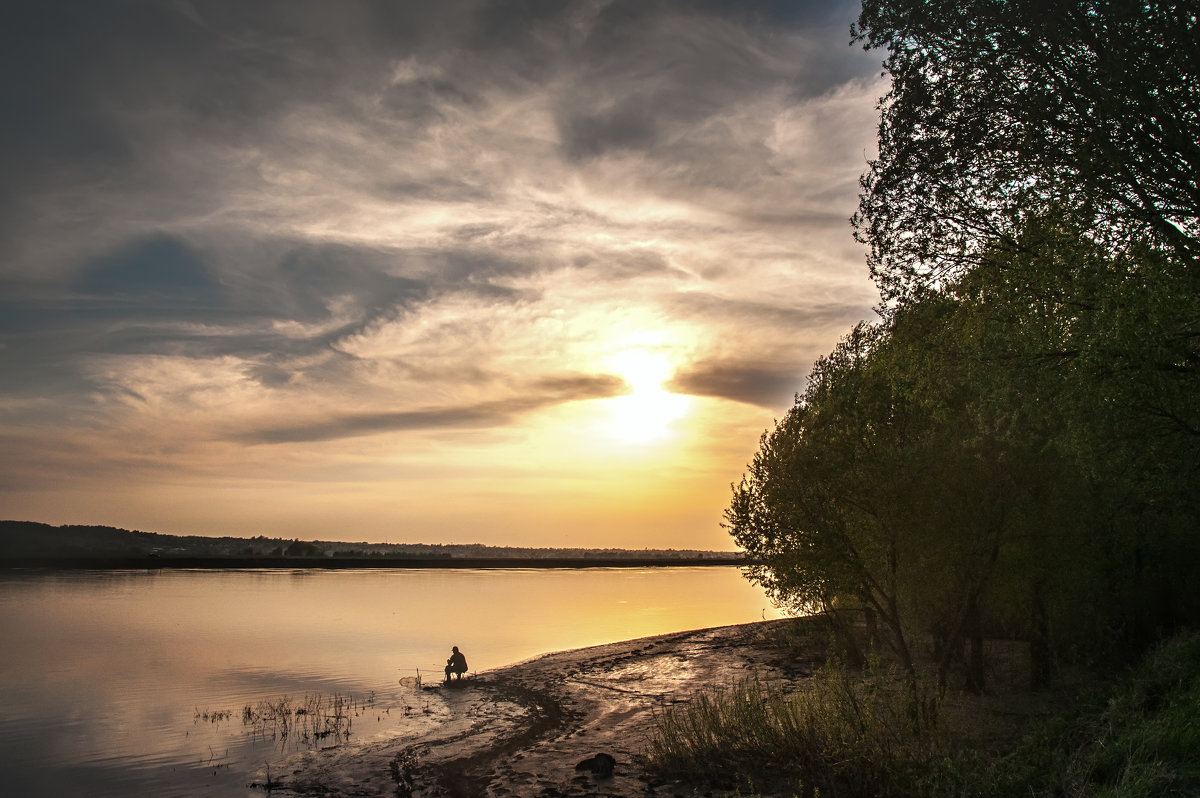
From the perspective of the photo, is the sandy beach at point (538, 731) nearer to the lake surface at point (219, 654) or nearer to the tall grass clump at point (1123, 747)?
the lake surface at point (219, 654)

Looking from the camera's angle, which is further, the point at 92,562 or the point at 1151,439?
the point at 92,562

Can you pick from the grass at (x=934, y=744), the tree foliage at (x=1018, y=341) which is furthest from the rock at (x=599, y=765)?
the tree foliage at (x=1018, y=341)

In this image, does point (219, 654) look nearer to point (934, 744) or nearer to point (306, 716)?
point (306, 716)

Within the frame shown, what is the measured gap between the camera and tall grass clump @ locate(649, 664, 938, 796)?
1848 cm

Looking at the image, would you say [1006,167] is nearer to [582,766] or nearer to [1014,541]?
[1014,541]

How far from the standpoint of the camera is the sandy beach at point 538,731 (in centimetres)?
2289

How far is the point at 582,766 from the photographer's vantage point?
944 inches

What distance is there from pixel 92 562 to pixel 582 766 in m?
190

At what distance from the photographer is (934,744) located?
19062mm

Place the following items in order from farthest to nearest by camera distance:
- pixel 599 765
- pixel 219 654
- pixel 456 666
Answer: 1. pixel 219 654
2. pixel 456 666
3. pixel 599 765

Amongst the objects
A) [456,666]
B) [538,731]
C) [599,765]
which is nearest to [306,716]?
[456,666]

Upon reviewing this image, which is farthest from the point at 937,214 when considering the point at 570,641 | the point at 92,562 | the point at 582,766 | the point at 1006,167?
the point at 92,562

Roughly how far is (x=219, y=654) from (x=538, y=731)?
34.8 meters

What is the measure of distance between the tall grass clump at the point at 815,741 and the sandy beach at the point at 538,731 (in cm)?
119
